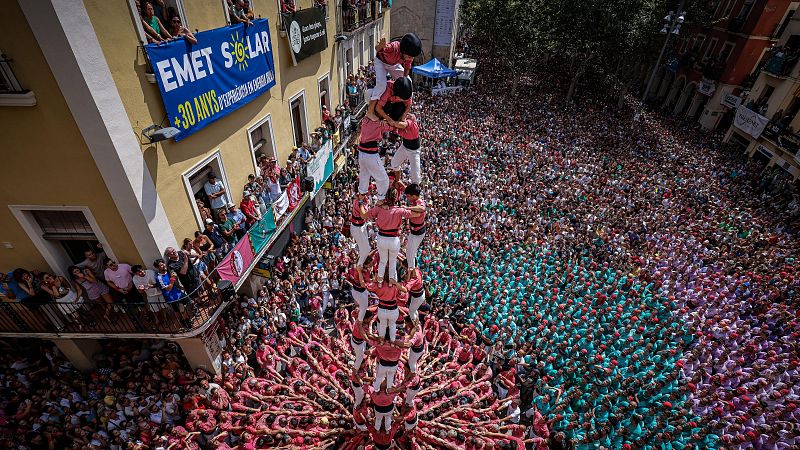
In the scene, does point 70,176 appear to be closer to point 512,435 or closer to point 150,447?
point 150,447

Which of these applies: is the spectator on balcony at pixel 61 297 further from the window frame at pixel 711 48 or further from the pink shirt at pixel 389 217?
the window frame at pixel 711 48

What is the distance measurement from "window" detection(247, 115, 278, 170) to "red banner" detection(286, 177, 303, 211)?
131 centimetres

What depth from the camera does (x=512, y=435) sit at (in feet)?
32.3

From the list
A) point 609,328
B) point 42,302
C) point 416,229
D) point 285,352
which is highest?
point 416,229

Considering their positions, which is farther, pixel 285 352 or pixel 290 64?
pixel 290 64

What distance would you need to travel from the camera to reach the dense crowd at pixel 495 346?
9.37 m

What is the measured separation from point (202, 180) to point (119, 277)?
10.8ft

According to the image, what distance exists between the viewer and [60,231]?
30.0 ft

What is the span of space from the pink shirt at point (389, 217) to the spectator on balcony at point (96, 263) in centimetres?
726

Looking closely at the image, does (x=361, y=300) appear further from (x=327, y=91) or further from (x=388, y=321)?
(x=327, y=91)

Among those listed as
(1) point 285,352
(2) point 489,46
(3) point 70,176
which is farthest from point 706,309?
(2) point 489,46

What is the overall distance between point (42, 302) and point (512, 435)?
38.8ft

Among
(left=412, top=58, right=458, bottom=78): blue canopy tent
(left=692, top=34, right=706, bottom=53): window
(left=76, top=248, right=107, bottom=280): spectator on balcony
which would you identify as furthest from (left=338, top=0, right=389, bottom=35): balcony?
(left=692, top=34, right=706, bottom=53): window

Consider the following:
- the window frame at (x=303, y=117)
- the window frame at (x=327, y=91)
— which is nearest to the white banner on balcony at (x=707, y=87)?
the window frame at (x=327, y=91)
